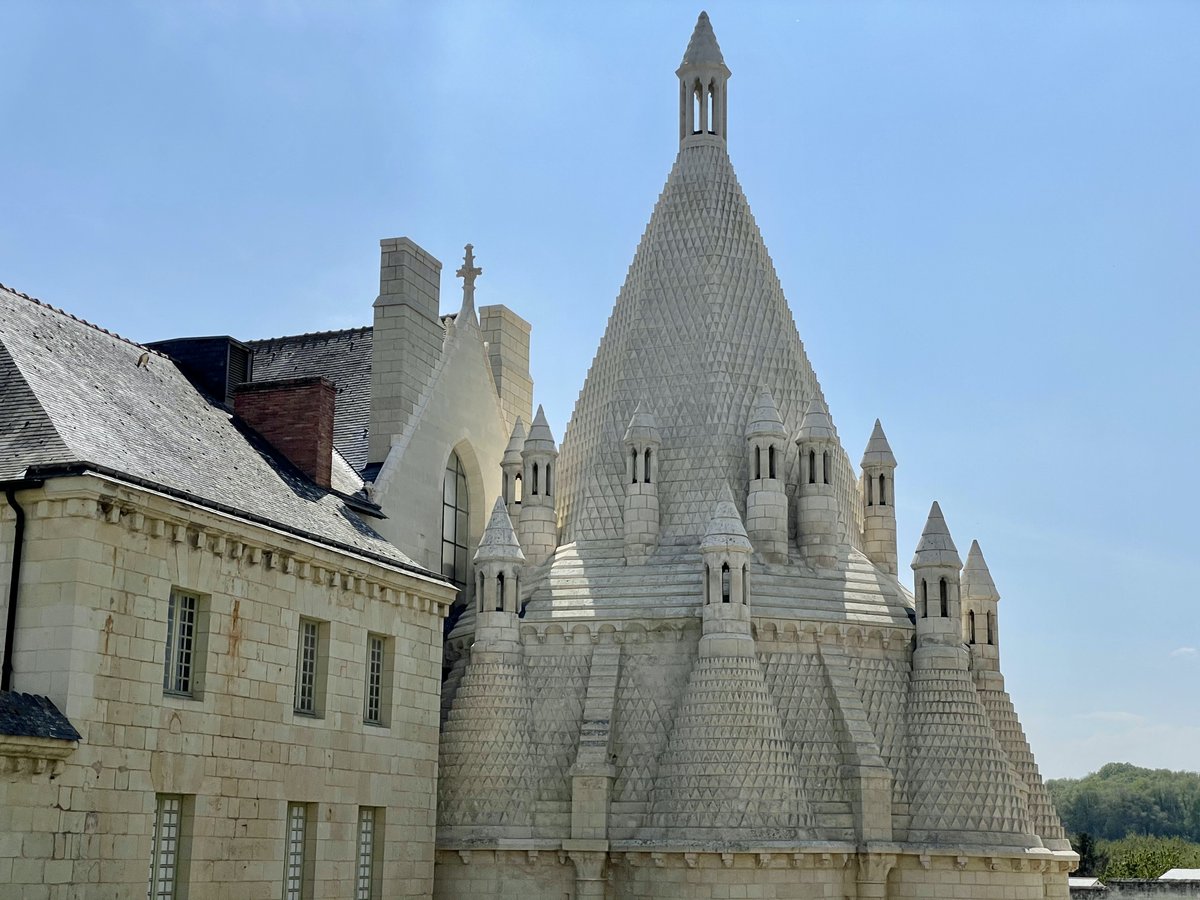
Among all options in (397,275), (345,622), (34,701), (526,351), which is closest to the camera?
(34,701)

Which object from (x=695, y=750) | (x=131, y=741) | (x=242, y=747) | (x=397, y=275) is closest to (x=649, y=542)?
(x=695, y=750)

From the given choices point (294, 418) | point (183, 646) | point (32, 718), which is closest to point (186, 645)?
point (183, 646)

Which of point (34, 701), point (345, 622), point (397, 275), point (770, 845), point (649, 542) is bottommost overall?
point (770, 845)

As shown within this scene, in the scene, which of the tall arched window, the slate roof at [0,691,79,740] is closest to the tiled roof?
the tall arched window

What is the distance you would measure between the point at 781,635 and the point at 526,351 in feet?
48.6

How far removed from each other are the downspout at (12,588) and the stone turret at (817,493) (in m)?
18.3

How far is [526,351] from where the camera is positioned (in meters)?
45.8

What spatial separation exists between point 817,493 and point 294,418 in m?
11.8

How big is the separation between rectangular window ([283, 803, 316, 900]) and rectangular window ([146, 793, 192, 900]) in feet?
10.2

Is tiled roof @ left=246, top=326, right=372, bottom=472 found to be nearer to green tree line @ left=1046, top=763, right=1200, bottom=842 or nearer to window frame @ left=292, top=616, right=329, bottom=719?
window frame @ left=292, top=616, right=329, bottom=719

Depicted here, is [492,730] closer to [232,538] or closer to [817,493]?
[817,493]

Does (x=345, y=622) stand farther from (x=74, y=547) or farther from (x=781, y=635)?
(x=781, y=635)

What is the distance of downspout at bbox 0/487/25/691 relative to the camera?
2223cm

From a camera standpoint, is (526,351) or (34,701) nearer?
(34,701)
